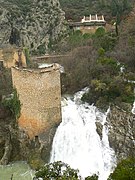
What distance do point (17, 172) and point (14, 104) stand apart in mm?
3728

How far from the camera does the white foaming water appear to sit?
62.7ft

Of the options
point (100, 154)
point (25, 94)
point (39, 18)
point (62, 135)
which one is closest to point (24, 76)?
point (25, 94)

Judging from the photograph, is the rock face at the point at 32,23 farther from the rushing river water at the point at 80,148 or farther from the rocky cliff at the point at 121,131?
the rocky cliff at the point at 121,131

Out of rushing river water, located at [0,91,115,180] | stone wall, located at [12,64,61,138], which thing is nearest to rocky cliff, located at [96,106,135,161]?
rushing river water, located at [0,91,115,180]

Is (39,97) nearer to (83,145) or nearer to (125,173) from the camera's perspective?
(83,145)

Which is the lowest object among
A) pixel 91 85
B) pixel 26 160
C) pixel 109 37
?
pixel 26 160

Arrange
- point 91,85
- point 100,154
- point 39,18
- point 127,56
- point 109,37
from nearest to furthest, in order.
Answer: point 100,154 → point 91,85 → point 127,56 → point 109,37 → point 39,18

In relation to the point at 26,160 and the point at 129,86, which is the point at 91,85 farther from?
the point at 26,160

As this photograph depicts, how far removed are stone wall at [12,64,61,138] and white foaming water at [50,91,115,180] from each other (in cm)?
77

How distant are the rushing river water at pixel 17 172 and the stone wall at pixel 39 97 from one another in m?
1.62

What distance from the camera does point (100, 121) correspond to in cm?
2059

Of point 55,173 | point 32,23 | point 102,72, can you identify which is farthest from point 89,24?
point 55,173

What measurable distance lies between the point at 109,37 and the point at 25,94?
12.6 metres

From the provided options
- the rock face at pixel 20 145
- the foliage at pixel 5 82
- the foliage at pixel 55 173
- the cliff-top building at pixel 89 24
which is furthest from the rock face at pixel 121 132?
the cliff-top building at pixel 89 24
